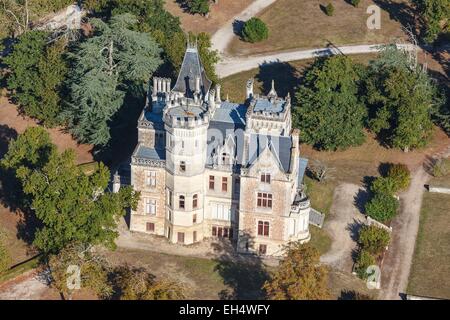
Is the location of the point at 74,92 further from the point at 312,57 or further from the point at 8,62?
the point at 312,57

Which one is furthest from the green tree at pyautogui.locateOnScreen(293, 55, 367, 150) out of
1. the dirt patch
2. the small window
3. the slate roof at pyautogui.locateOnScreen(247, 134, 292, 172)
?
the dirt patch

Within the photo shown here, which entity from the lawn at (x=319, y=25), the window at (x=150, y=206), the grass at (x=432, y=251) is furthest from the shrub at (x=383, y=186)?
the lawn at (x=319, y=25)

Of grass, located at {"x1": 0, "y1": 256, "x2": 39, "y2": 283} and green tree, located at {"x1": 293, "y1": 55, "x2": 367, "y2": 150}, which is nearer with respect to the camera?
grass, located at {"x1": 0, "y1": 256, "x2": 39, "y2": 283}

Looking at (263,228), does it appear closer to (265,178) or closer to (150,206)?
(265,178)

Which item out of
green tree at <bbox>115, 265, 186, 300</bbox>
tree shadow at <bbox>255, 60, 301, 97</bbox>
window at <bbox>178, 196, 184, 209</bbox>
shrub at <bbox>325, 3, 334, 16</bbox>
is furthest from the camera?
shrub at <bbox>325, 3, 334, 16</bbox>

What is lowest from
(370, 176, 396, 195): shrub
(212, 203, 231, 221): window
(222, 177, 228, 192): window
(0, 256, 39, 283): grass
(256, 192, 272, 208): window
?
(0, 256, 39, 283): grass

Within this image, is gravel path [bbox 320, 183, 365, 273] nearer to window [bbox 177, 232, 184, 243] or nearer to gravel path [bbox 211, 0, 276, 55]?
window [bbox 177, 232, 184, 243]
